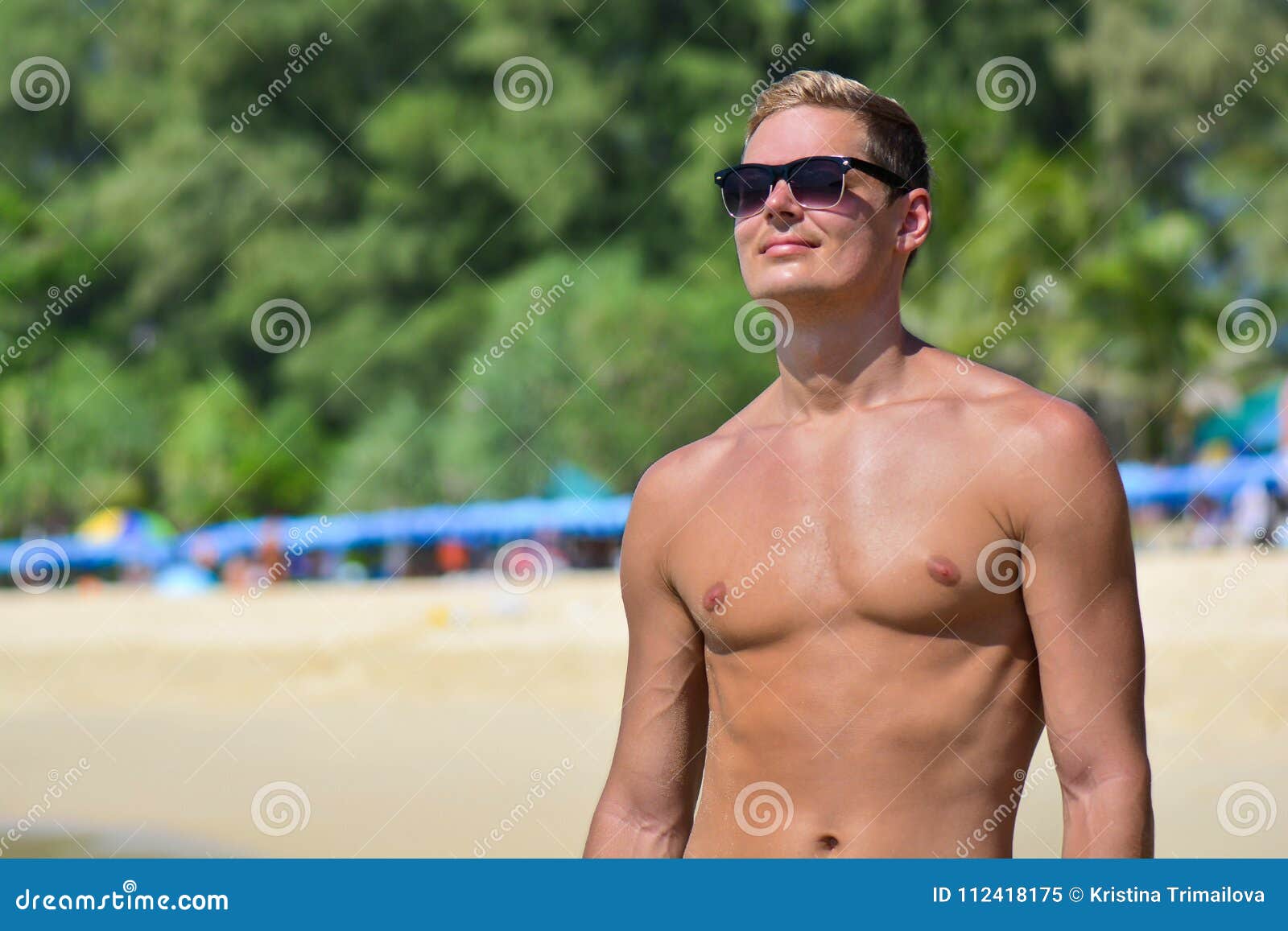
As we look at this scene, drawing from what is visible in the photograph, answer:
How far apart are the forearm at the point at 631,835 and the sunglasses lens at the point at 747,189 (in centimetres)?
92

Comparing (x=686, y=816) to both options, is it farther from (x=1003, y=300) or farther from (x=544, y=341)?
(x=544, y=341)

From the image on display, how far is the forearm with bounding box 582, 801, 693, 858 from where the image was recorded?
2486 millimetres

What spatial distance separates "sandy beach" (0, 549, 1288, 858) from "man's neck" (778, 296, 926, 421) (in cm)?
656

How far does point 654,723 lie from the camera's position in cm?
253

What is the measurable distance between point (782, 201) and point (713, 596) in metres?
0.59

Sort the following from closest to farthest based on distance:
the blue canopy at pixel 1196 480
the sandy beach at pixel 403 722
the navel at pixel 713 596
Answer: the navel at pixel 713 596, the sandy beach at pixel 403 722, the blue canopy at pixel 1196 480

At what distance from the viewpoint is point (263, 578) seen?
2241 cm

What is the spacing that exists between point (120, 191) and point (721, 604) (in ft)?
103

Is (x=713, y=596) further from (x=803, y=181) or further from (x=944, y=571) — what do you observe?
(x=803, y=181)

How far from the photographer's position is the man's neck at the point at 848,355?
246 cm

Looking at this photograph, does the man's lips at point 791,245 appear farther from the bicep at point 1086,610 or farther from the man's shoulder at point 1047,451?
the bicep at point 1086,610

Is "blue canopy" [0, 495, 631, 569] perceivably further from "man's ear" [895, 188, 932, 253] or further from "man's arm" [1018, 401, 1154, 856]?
"man's arm" [1018, 401, 1154, 856]

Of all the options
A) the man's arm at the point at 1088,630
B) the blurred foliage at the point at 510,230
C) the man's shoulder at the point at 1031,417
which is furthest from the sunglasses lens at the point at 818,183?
the blurred foliage at the point at 510,230

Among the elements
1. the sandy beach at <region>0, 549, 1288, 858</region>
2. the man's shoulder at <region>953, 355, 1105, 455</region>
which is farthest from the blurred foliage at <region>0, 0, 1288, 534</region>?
the man's shoulder at <region>953, 355, 1105, 455</region>
